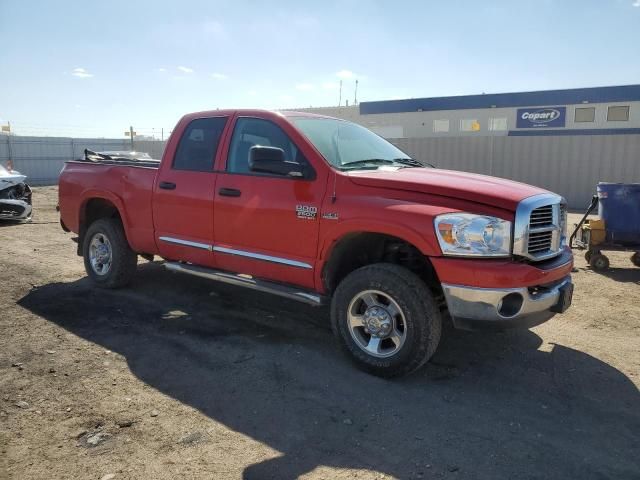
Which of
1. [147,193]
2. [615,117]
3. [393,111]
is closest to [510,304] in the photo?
[147,193]

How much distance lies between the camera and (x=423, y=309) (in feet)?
12.2

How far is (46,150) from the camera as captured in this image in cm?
2723

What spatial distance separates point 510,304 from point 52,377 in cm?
334

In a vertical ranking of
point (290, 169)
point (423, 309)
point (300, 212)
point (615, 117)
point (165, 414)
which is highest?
point (615, 117)

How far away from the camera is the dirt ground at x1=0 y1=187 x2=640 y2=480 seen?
2.91m

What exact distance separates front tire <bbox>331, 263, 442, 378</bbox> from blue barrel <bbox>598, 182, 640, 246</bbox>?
193 inches

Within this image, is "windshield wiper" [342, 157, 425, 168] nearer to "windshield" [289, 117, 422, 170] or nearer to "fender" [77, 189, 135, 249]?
"windshield" [289, 117, 422, 170]

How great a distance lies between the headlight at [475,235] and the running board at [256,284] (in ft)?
4.11

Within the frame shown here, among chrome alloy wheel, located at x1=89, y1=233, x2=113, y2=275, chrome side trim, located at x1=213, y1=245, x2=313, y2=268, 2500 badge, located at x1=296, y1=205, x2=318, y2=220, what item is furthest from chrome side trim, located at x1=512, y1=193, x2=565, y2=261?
chrome alloy wheel, located at x1=89, y1=233, x2=113, y2=275

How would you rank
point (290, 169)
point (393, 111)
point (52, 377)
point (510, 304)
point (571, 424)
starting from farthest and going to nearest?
1. point (393, 111)
2. point (290, 169)
3. point (52, 377)
4. point (510, 304)
5. point (571, 424)

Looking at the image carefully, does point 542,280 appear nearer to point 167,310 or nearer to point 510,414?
point 510,414

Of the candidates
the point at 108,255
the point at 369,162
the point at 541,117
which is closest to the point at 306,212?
the point at 369,162

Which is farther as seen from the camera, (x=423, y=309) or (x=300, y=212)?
(x=300, y=212)

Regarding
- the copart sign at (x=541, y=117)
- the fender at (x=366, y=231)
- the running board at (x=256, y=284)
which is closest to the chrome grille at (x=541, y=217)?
the fender at (x=366, y=231)
